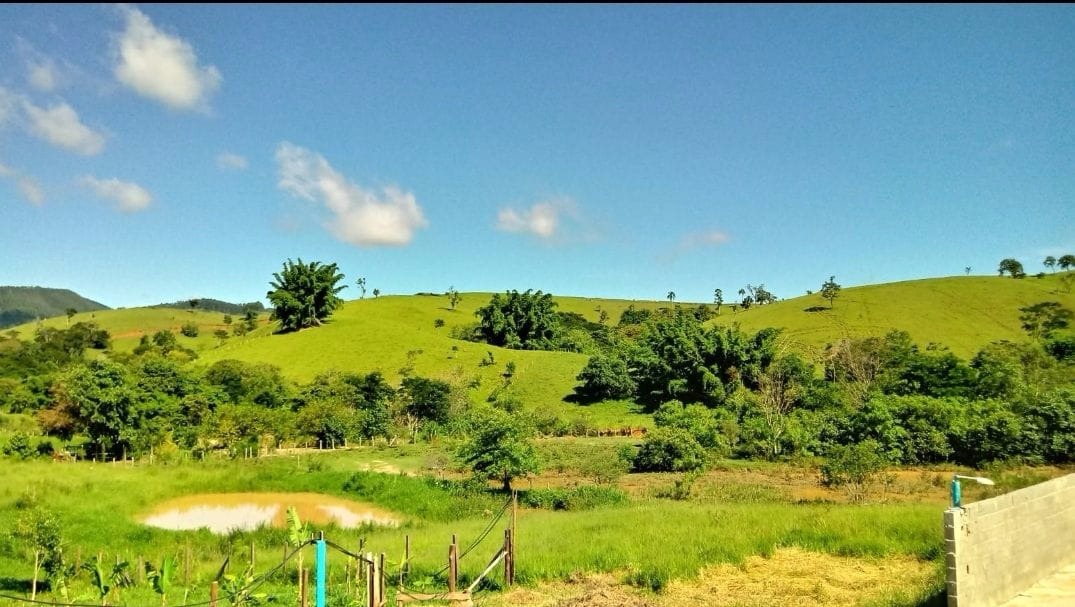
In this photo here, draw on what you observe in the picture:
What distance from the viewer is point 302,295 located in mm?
85750

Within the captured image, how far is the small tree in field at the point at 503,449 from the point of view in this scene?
28.1 meters

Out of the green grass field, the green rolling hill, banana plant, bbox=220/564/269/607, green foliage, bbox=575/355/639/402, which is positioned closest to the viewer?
banana plant, bbox=220/564/269/607

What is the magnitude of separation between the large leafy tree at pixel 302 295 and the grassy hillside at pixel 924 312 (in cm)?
5414

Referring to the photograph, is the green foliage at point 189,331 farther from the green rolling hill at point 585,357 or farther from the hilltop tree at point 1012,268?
the hilltop tree at point 1012,268

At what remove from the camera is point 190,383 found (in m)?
48.4

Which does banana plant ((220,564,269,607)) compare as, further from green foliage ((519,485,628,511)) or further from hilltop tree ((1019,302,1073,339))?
hilltop tree ((1019,302,1073,339))

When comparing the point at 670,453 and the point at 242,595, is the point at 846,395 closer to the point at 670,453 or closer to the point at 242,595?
the point at 670,453

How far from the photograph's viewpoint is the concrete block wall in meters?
9.21

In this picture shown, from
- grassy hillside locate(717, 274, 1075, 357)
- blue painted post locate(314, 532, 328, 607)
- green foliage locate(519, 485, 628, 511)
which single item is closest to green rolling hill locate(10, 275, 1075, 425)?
grassy hillside locate(717, 274, 1075, 357)

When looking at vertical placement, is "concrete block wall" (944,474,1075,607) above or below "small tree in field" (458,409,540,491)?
above

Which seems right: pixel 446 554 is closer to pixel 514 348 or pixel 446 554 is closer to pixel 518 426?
pixel 518 426

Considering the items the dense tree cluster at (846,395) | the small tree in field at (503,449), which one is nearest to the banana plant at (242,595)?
the small tree in field at (503,449)

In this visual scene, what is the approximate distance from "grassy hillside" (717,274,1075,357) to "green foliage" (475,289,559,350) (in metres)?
26.6

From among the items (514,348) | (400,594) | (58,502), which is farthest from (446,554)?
(514,348)
